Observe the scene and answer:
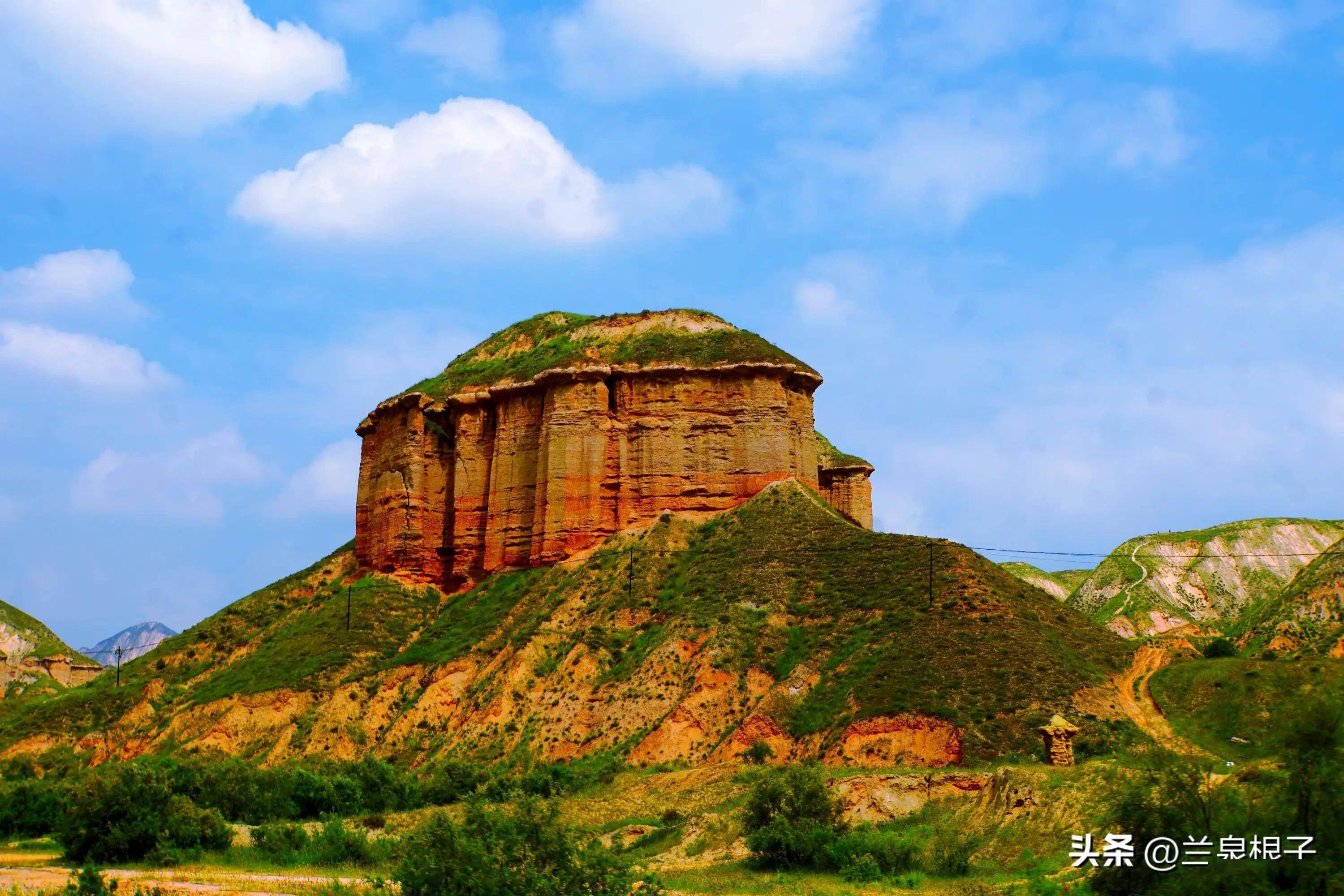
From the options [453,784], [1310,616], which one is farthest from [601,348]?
[1310,616]

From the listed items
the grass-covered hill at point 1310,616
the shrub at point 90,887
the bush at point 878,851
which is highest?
the grass-covered hill at point 1310,616

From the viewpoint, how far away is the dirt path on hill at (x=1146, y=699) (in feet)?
130

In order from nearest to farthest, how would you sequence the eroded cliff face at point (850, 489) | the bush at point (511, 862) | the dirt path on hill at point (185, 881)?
1. the bush at point (511, 862)
2. the dirt path on hill at point (185, 881)
3. the eroded cliff face at point (850, 489)

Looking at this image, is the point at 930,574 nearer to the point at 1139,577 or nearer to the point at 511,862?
the point at 511,862

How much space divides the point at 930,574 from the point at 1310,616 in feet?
66.0

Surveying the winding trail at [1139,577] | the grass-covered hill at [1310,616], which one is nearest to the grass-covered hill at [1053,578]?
the winding trail at [1139,577]

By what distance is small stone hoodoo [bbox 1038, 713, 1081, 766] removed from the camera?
33.6 metres

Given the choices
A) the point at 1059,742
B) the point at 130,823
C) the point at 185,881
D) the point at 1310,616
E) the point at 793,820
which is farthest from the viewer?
the point at 1310,616

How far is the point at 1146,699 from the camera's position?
4450 cm

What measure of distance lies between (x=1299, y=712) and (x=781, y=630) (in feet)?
113

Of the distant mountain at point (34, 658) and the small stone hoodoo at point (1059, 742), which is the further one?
the distant mountain at point (34, 658)

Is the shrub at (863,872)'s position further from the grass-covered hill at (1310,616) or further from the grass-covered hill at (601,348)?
the grass-covered hill at (601,348)

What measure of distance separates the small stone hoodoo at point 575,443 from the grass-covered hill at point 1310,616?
2361 centimetres

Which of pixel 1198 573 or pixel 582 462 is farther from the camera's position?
pixel 1198 573
